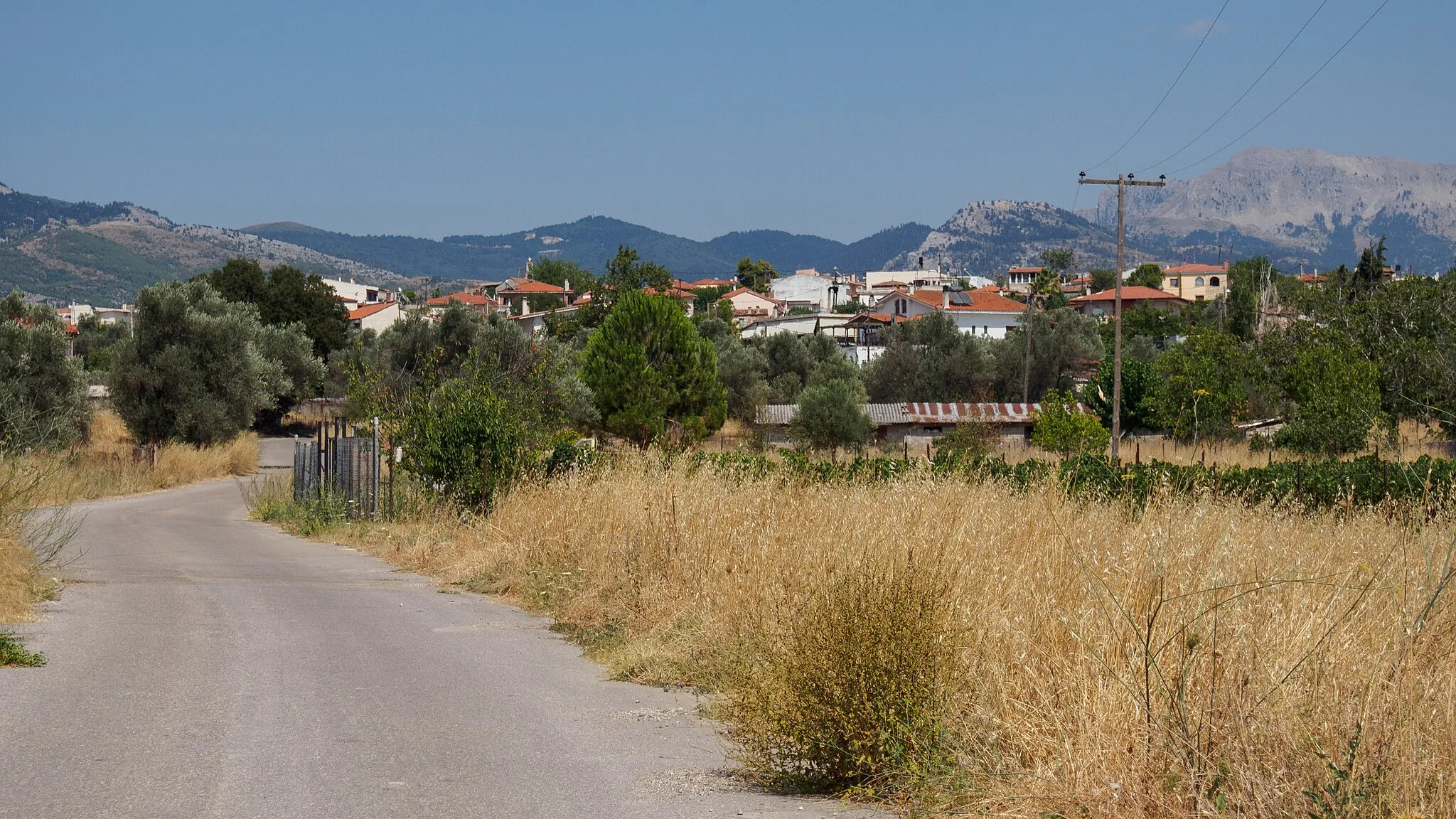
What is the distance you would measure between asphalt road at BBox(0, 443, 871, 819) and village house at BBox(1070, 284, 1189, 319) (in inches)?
5342

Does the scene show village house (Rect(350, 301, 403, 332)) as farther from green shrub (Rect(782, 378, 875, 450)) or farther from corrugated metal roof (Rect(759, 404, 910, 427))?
green shrub (Rect(782, 378, 875, 450))

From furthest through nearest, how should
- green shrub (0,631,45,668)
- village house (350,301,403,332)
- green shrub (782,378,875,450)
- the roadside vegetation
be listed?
village house (350,301,403,332) < green shrub (782,378,875,450) < green shrub (0,631,45,668) < the roadside vegetation

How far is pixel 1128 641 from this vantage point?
580 centimetres

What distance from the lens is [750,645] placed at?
26.0ft

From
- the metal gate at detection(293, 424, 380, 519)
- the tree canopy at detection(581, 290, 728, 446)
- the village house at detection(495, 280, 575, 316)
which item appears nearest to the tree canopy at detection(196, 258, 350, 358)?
the tree canopy at detection(581, 290, 728, 446)

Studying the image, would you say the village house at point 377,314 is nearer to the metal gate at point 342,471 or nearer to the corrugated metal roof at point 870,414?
the corrugated metal roof at point 870,414

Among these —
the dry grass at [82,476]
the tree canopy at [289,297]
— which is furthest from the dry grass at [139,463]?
the tree canopy at [289,297]

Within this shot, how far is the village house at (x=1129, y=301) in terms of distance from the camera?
142m

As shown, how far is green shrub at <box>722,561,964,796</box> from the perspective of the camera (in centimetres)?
582

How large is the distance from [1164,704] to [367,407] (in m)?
21.8

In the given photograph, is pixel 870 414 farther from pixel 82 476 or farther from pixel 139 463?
pixel 82 476

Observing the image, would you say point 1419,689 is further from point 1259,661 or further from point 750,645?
point 750,645

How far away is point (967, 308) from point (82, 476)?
98.0m

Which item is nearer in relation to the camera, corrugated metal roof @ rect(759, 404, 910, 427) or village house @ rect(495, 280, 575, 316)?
corrugated metal roof @ rect(759, 404, 910, 427)
